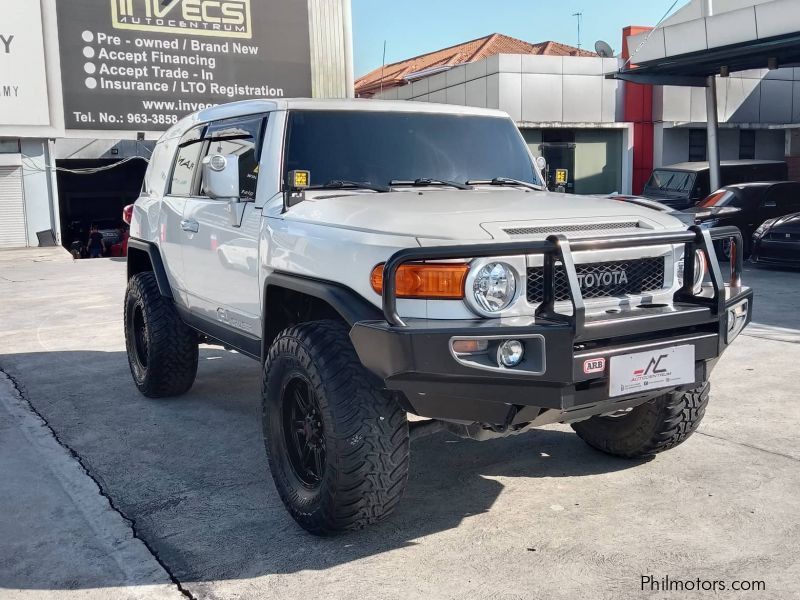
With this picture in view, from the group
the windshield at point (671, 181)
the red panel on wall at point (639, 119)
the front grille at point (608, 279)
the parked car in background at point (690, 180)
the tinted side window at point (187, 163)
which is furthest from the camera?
the red panel on wall at point (639, 119)

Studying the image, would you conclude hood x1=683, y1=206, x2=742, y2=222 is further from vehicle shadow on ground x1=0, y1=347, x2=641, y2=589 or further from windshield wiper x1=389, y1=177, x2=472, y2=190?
windshield wiper x1=389, y1=177, x2=472, y2=190

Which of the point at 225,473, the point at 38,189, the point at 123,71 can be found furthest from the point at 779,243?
the point at 38,189

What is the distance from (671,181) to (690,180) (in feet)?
1.30

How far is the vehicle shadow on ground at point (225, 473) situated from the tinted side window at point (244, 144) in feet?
4.97

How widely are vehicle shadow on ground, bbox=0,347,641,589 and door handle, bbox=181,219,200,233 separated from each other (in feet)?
4.07

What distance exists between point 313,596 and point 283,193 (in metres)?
1.94

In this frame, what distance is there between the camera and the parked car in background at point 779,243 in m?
12.2

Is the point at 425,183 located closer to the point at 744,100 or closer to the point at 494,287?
the point at 494,287

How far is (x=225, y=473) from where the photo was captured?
4.45 meters

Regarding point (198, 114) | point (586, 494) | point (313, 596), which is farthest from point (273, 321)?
point (198, 114)

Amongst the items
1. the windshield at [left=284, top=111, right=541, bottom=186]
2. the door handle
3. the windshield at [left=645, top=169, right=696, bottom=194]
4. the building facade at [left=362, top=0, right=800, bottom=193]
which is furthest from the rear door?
the building facade at [left=362, top=0, right=800, bottom=193]

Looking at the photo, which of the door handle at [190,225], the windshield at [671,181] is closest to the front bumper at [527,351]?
the door handle at [190,225]

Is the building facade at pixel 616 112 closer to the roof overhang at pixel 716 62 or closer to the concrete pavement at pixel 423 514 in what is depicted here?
the roof overhang at pixel 716 62

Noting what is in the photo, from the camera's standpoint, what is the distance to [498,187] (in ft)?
15.1
